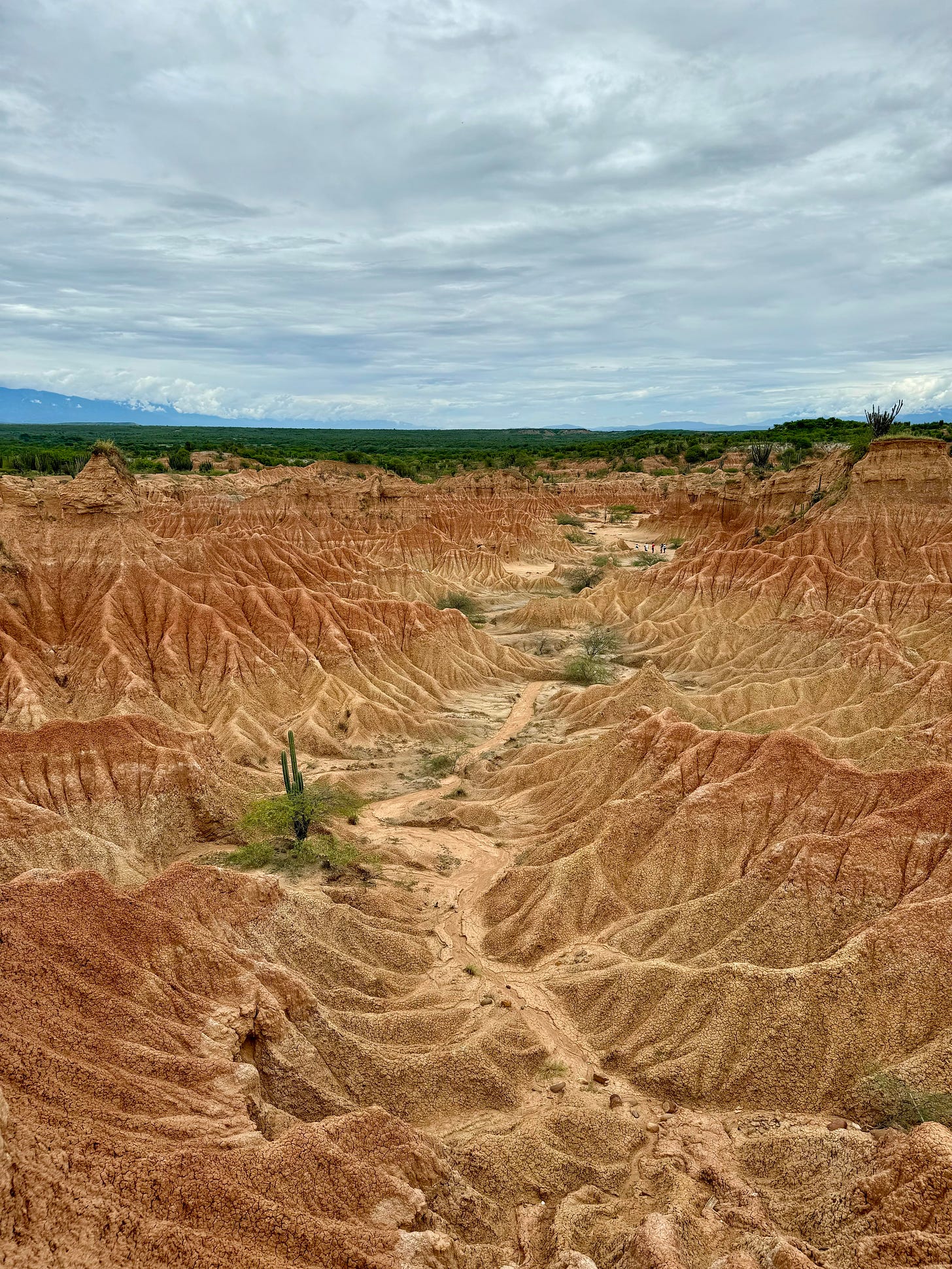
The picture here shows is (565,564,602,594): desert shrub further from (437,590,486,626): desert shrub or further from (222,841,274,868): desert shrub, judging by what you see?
(222,841,274,868): desert shrub

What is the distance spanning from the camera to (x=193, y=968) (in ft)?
66.4

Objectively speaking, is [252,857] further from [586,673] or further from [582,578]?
[582,578]

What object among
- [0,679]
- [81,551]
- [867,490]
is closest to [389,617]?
[81,551]

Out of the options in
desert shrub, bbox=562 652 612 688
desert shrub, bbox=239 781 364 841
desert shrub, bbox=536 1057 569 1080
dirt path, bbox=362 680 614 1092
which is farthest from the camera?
desert shrub, bbox=562 652 612 688

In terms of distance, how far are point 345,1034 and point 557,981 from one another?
8.10 meters

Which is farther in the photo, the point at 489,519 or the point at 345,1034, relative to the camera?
the point at 489,519

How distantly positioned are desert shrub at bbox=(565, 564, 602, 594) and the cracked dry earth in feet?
125

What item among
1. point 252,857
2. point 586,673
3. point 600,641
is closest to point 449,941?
point 252,857

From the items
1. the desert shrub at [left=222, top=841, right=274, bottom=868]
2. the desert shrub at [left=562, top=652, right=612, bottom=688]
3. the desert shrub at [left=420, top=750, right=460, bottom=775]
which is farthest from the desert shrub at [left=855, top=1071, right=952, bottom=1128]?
the desert shrub at [left=562, top=652, right=612, bottom=688]

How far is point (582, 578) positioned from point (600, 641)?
28.7 m

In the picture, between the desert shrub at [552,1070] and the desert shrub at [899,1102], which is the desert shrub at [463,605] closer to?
the desert shrub at [552,1070]

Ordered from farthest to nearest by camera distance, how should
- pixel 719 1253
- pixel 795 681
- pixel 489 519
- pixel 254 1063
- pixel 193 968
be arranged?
pixel 489 519 < pixel 795 681 < pixel 193 968 < pixel 254 1063 < pixel 719 1253

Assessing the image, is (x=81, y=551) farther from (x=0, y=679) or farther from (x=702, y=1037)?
(x=702, y=1037)

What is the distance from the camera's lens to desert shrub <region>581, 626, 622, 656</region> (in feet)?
233
